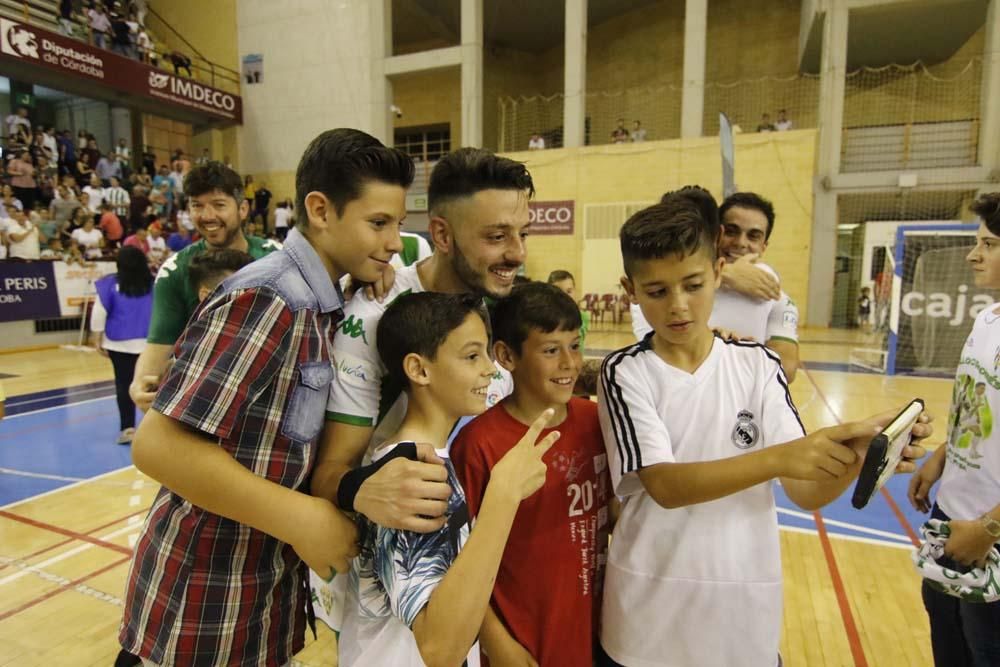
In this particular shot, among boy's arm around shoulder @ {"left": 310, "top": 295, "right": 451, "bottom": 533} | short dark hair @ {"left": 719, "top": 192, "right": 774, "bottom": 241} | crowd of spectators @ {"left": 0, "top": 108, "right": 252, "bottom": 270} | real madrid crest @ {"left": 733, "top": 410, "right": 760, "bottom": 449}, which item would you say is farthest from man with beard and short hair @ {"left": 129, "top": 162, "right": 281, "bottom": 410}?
crowd of spectators @ {"left": 0, "top": 108, "right": 252, "bottom": 270}

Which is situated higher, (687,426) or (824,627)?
(687,426)

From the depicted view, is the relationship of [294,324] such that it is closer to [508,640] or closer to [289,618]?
[289,618]

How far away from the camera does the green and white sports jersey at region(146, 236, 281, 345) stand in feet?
10.0

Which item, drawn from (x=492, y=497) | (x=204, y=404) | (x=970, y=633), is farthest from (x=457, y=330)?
(x=970, y=633)

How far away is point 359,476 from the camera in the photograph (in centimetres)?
122

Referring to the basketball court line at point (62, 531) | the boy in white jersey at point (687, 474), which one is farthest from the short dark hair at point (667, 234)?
the basketball court line at point (62, 531)

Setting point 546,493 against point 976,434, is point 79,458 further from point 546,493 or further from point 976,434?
point 976,434

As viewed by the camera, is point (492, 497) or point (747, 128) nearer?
point (492, 497)

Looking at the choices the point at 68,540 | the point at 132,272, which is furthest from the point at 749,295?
the point at 132,272

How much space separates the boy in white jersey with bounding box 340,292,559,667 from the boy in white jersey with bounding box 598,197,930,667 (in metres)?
0.35

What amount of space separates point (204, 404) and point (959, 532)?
2.05 metres

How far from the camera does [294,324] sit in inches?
51.1

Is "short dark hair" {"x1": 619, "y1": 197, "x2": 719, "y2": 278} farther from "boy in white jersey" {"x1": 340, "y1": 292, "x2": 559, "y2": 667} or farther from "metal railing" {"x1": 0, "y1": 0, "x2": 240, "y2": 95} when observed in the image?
"metal railing" {"x1": 0, "y1": 0, "x2": 240, "y2": 95}

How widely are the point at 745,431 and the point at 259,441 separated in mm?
1200
